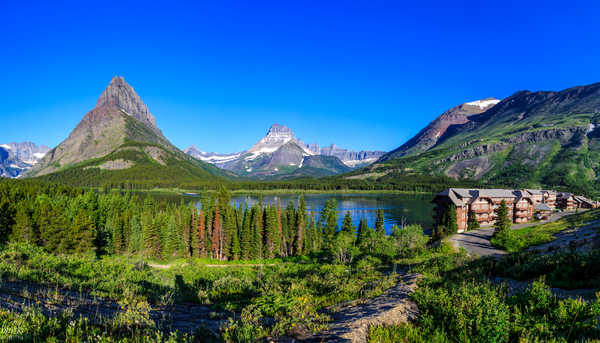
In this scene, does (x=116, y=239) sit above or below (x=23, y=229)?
below

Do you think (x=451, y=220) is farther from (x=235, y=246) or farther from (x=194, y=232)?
(x=194, y=232)

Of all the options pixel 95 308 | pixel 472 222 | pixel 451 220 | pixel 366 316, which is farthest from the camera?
pixel 472 222

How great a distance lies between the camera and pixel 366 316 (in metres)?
9.22

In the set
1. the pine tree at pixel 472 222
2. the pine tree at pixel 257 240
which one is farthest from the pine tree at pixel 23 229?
the pine tree at pixel 472 222

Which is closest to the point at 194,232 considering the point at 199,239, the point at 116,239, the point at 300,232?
the point at 199,239

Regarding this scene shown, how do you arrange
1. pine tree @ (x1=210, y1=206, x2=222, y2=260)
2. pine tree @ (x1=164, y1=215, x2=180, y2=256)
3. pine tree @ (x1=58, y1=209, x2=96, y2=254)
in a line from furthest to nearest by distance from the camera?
pine tree @ (x1=210, y1=206, x2=222, y2=260), pine tree @ (x1=164, y1=215, x2=180, y2=256), pine tree @ (x1=58, y1=209, x2=96, y2=254)

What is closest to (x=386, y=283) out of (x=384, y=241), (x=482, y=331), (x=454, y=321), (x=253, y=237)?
(x=454, y=321)

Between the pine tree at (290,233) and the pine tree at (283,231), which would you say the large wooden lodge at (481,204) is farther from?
the pine tree at (283,231)

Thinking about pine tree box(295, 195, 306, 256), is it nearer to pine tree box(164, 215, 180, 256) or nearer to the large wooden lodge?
pine tree box(164, 215, 180, 256)

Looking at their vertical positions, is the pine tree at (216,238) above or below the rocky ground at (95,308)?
below

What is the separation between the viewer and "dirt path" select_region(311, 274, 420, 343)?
781 cm

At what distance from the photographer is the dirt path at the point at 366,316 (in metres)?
7.81

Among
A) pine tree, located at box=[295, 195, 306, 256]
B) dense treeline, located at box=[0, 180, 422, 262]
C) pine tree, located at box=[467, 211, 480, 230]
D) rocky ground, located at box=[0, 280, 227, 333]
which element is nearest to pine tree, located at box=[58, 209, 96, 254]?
dense treeline, located at box=[0, 180, 422, 262]

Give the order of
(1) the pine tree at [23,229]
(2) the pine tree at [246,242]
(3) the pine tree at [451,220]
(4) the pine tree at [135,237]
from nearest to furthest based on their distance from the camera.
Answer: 1. (1) the pine tree at [23,229]
2. (4) the pine tree at [135,237]
3. (2) the pine tree at [246,242]
4. (3) the pine tree at [451,220]
